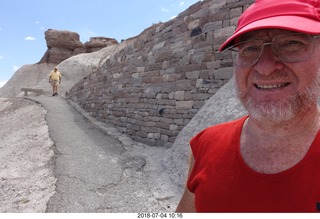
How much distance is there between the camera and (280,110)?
3.52 ft

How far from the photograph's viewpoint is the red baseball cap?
39.3 inches

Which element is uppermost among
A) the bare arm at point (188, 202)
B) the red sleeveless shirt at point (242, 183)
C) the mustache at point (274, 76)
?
the mustache at point (274, 76)

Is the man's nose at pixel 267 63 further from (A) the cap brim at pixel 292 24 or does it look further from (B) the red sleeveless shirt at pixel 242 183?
(B) the red sleeveless shirt at pixel 242 183

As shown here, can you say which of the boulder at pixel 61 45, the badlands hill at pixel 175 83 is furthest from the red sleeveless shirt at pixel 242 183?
the boulder at pixel 61 45

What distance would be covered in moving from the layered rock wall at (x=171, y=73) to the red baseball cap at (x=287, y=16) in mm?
A: 3641

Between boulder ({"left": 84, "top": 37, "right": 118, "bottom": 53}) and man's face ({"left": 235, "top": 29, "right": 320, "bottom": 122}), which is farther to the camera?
boulder ({"left": 84, "top": 37, "right": 118, "bottom": 53})

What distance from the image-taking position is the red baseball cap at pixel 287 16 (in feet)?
3.28

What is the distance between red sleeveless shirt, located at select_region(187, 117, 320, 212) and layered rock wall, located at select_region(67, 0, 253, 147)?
368cm

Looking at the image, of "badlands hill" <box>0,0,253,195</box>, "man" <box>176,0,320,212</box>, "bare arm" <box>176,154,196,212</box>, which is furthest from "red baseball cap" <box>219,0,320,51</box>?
"badlands hill" <box>0,0,253,195</box>

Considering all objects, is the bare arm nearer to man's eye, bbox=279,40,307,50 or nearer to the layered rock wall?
man's eye, bbox=279,40,307,50

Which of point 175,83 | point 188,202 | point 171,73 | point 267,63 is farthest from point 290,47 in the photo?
point 171,73

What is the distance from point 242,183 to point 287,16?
2.42ft

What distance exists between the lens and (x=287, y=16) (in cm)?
104

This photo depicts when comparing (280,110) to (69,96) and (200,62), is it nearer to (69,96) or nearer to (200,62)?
(200,62)
